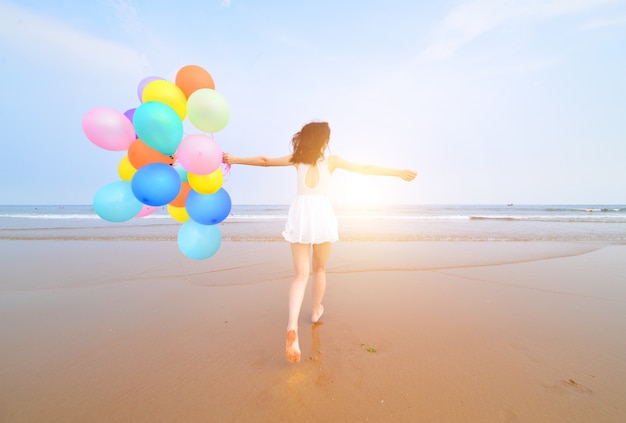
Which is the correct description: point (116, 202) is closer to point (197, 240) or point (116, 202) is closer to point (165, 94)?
point (197, 240)

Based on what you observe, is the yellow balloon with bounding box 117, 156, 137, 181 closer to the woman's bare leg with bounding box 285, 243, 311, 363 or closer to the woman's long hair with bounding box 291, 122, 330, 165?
the woman's long hair with bounding box 291, 122, 330, 165

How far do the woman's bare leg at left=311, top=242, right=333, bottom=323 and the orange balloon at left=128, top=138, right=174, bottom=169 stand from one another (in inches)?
71.4

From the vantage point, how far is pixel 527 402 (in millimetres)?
1699

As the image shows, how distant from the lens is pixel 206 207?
111 inches

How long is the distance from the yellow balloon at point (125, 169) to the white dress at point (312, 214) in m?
1.88

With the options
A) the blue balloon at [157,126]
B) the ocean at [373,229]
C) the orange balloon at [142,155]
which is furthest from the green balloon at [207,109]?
the ocean at [373,229]

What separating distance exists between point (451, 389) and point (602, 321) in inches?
92.2

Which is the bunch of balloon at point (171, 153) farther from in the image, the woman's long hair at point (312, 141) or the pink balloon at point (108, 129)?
the woman's long hair at point (312, 141)

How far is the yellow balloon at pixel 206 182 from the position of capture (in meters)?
2.78

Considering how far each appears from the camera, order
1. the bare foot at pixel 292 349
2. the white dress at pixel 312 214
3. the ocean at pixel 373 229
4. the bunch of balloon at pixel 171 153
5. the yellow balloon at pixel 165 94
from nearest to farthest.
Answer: the bare foot at pixel 292 349 → the white dress at pixel 312 214 → the bunch of balloon at pixel 171 153 → the yellow balloon at pixel 165 94 → the ocean at pixel 373 229

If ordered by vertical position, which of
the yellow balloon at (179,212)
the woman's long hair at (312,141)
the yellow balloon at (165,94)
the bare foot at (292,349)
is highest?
the yellow balloon at (165,94)

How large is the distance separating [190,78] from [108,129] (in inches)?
38.3

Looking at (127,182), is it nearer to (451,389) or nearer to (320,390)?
(320,390)

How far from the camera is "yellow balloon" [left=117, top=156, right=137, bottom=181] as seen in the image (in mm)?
2939
